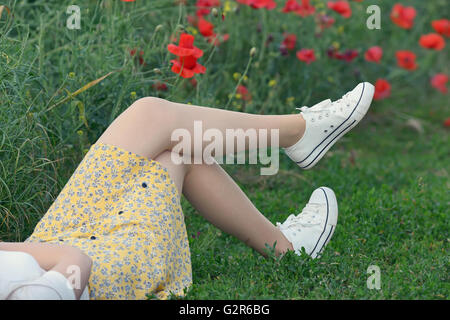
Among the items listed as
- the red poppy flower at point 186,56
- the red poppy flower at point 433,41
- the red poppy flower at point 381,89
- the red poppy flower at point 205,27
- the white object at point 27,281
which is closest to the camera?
the white object at point 27,281

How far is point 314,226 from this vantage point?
243cm

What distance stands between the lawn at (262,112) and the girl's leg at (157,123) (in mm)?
427

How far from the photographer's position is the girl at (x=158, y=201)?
6.58 ft

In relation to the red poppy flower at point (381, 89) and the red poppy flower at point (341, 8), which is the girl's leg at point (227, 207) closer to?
the red poppy flower at point (341, 8)

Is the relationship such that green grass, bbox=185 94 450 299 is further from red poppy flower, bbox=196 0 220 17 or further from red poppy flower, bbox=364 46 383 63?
red poppy flower, bbox=196 0 220 17

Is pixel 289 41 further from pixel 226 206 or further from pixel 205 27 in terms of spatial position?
pixel 226 206

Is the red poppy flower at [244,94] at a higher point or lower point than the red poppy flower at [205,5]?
lower

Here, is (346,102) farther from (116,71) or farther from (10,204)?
(10,204)

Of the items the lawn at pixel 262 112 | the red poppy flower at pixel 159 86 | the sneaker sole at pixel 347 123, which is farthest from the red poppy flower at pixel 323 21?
the sneaker sole at pixel 347 123

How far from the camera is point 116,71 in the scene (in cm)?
280

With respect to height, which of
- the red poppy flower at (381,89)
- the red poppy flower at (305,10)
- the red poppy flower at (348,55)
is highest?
the red poppy flower at (305,10)

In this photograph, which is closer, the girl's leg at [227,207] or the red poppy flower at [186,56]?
the girl's leg at [227,207]

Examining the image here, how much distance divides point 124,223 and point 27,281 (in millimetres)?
345

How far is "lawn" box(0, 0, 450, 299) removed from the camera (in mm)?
2324
